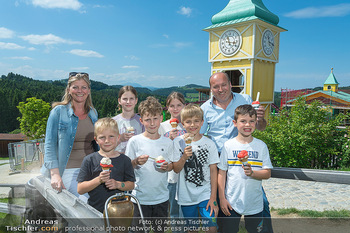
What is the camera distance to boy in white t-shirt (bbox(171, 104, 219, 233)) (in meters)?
3.43

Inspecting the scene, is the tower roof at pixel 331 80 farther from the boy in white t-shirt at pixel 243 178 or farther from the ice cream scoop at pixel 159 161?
the ice cream scoop at pixel 159 161

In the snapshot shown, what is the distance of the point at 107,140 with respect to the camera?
10.2ft

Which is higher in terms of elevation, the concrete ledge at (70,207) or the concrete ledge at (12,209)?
the concrete ledge at (70,207)

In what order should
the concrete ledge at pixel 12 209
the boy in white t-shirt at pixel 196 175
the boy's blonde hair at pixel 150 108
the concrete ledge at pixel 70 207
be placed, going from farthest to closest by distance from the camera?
the concrete ledge at pixel 12 209, the boy's blonde hair at pixel 150 108, the boy in white t-shirt at pixel 196 175, the concrete ledge at pixel 70 207

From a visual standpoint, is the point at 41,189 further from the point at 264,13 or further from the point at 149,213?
the point at 264,13

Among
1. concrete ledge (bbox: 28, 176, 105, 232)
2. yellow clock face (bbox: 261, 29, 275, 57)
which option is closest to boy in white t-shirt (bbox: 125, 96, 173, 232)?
concrete ledge (bbox: 28, 176, 105, 232)

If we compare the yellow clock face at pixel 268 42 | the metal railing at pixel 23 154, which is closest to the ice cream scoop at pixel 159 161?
the metal railing at pixel 23 154

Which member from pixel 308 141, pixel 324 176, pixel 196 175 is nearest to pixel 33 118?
pixel 308 141

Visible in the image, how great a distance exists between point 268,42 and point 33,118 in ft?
156

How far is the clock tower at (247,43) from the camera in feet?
69.1

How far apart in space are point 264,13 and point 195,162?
22.4 metres

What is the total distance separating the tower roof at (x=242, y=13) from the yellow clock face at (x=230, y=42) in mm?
922

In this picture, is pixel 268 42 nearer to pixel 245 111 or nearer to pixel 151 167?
pixel 245 111

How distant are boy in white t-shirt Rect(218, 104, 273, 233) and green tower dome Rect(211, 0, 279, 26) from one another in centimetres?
1971
